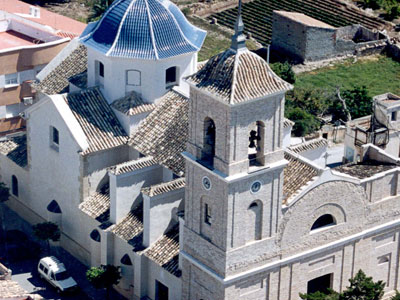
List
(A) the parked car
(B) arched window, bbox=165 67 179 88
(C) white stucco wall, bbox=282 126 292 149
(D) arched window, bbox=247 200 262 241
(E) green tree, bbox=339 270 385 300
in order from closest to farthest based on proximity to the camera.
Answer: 1. (D) arched window, bbox=247 200 262 241
2. (E) green tree, bbox=339 270 385 300
3. (B) arched window, bbox=165 67 179 88
4. (C) white stucco wall, bbox=282 126 292 149
5. (A) the parked car

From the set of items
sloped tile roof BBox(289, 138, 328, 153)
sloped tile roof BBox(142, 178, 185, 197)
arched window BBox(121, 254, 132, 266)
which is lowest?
arched window BBox(121, 254, 132, 266)

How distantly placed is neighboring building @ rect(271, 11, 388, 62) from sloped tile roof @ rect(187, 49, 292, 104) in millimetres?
34749

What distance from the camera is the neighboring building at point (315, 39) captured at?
84.9m

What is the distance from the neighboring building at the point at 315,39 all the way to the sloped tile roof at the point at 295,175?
1218 inches

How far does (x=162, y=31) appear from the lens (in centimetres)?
5975

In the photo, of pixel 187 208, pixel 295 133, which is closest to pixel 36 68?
pixel 295 133

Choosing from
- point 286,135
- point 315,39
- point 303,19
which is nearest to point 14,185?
point 286,135

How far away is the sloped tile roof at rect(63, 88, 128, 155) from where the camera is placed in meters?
59.2

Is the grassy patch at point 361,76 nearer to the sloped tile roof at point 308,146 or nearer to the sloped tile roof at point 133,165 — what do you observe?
the sloped tile roof at point 308,146

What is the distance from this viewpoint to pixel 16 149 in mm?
65875

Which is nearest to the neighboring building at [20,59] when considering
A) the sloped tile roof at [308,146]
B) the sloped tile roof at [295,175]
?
the sloped tile roof at [308,146]

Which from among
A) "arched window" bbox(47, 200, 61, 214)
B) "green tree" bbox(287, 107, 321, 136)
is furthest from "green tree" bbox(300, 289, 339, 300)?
"green tree" bbox(287, 107, 321, 136)

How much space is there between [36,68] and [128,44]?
1287 cm

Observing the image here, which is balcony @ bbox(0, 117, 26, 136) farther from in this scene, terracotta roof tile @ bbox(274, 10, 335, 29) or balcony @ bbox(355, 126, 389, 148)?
terracotta roof tile @ bbox(274, 10, 335, 29)
